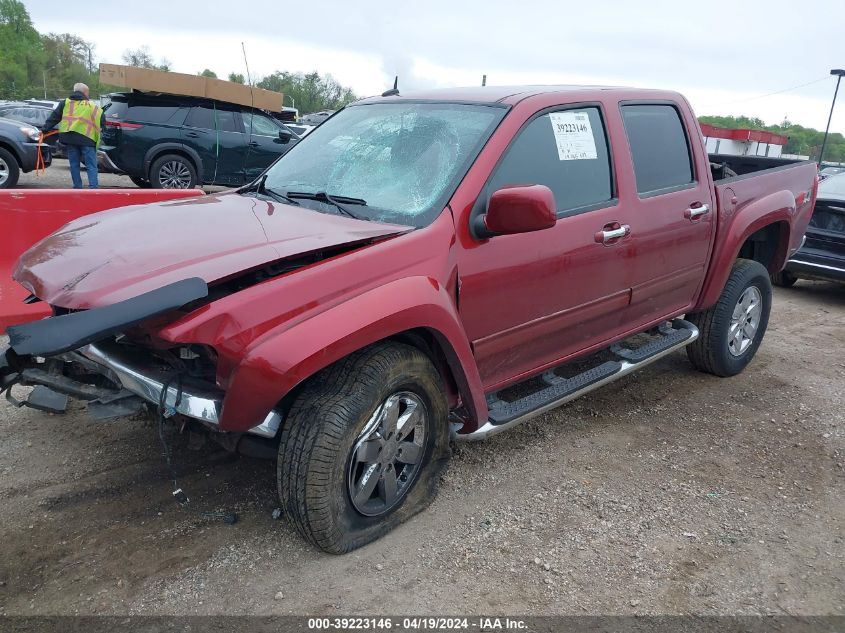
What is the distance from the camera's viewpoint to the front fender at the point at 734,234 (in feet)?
14.9

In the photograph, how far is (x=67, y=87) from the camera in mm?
84938

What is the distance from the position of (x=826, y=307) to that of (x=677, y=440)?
454 cm

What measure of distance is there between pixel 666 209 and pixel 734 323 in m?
1.41

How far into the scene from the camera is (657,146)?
13.7 ft

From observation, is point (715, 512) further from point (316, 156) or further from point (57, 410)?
point (57, 410)

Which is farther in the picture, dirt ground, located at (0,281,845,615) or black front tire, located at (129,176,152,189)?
black front tire, located at (129,176,152,189)

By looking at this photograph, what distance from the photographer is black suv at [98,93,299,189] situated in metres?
11.6

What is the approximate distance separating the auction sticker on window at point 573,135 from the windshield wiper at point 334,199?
108 centimetres

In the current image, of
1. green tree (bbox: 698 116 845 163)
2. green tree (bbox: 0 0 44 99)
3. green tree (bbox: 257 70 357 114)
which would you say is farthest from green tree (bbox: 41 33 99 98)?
green tree (bbox: 698 116 845 163)

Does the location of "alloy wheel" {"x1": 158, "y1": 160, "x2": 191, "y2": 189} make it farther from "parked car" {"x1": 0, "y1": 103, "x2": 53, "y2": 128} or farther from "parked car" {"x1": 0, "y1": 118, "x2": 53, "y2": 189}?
"parked car" {"x1": 0, "y1": 103, "x2": 53, "y2": 128}

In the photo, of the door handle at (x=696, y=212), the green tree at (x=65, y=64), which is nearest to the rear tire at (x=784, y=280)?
the door handle at (x=696, y=212)

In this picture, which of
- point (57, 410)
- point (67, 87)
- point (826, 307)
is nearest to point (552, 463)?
point (57, 410)

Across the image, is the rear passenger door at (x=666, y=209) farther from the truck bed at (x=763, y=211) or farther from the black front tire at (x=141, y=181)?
the black front tire at (x=141, y=181)

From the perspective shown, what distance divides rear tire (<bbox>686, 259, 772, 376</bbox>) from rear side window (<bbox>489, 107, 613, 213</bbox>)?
5.28ft
